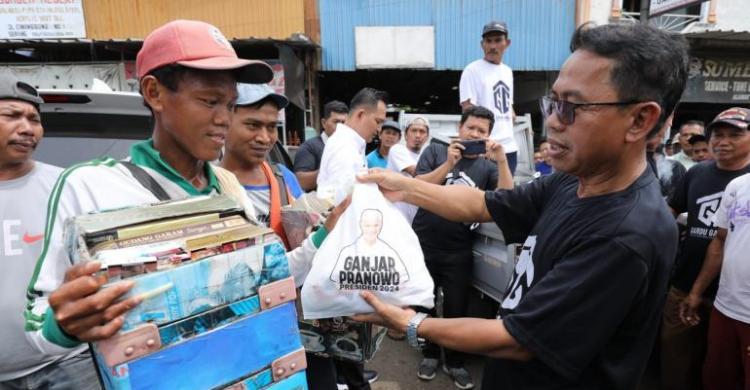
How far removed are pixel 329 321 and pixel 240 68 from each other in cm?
115

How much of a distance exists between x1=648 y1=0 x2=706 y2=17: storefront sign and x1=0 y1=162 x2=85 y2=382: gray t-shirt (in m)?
6.13

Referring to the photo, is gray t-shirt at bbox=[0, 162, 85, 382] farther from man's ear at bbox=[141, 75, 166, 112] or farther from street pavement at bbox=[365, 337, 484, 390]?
street pavement at bbox=[365, 337, 484, 390]

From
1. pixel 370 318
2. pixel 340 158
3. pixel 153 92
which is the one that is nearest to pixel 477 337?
pixel 370 318

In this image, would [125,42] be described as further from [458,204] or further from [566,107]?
[566,107]

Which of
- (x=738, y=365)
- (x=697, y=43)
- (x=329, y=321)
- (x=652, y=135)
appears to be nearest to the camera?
(x=652, y=135)

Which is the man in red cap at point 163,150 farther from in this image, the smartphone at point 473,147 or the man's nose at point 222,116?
the smartphone at point 473,147

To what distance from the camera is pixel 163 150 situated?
1.29 m

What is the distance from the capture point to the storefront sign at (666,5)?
479 centimetres

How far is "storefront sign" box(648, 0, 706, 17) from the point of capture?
479 centimetres

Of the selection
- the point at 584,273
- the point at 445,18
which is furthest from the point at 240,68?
the point at 445,18

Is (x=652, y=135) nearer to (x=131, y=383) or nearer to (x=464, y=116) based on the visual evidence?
(x=131, y=383)

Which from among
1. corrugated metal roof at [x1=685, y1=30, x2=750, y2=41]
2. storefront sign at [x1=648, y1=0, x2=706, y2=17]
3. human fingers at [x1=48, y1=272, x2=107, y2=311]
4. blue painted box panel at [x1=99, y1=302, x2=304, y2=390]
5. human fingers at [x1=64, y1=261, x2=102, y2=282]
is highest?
corrugated metal roof at [x1=685, y1=30, x2=750, y2=41]

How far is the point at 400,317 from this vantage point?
1514mm

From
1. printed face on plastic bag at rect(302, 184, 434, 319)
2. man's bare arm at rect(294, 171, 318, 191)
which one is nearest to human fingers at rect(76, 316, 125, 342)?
printed face on plastic bag at rect(302, 184, 434, 319)
